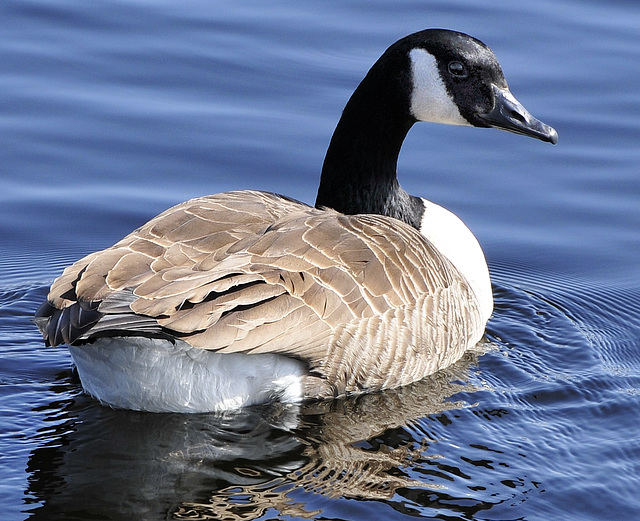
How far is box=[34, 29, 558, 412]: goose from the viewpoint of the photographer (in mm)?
5973

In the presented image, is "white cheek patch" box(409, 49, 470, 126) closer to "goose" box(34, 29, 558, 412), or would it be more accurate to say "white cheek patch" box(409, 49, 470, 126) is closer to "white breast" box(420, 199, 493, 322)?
"goose" box(34, 29, 558, 412)

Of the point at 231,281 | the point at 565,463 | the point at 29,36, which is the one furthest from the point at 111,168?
the point at 565,463

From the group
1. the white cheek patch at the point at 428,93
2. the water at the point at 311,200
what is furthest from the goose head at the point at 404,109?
the water at the point at 311,200

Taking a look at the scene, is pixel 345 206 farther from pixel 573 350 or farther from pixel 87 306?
pixel 87 306

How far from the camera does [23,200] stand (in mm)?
9695

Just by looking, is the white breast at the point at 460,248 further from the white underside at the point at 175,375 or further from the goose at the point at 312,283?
the white underside at the point at 175,375

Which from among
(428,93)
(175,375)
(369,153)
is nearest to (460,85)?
(428,93)

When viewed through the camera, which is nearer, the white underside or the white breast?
the white underside

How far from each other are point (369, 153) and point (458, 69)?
0.84 metres

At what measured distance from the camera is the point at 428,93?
782 cm

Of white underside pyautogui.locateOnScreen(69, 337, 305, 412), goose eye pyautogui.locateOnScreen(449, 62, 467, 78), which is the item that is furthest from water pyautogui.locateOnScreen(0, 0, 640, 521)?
goose eye pyautogui.locateOnScreen(449, 62, 467, 78)

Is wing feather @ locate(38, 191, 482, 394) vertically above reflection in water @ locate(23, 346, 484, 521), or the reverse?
wing feather @ locate(38, 191, 482, 394)

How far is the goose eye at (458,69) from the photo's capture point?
774 centimetres

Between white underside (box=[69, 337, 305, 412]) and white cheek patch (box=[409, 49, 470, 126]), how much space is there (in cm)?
223
